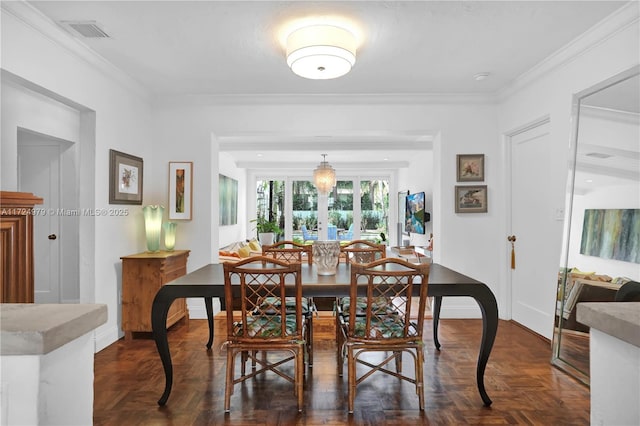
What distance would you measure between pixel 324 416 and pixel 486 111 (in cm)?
357

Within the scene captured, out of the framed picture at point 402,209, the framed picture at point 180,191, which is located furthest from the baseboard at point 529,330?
the framed picture at point 402,209

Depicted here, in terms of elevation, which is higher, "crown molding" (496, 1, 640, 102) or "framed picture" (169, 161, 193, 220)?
"crown molding" (496, 1, 640, 102)

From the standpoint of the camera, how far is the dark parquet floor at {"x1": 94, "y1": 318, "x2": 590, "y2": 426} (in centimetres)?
210

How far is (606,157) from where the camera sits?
8.52 ft

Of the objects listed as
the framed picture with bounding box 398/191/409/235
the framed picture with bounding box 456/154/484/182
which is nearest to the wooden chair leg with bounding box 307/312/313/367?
the framed picture with bounding box 456/154/484/182

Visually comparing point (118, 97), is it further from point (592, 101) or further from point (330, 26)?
point (592, 101)

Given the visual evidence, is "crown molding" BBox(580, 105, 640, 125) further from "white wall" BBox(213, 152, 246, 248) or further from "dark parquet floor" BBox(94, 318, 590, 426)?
"white wall" BBox(213, 152, 246, 248)

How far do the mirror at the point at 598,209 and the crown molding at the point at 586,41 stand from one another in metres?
0.32

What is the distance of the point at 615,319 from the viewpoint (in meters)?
0.83

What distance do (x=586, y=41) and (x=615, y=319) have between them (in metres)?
2.81

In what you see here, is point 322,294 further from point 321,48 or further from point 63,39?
point 63,39

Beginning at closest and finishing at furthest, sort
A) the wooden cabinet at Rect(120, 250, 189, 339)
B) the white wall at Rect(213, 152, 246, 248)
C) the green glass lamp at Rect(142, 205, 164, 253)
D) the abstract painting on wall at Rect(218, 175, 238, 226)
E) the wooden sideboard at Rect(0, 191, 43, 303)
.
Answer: the wooden sideboard at Rect(0, 191, 43, 303)
the wooden cabinet at Rect(120, 250, 189, 339)
the green glass lamp at Rect(142, 205, 164, 253)
the abstract painting on wall at Rect(218, 175, 238, 226)
the white wall at Rect(213, 152, 246, 248)

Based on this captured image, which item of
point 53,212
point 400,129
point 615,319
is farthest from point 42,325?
point 53,212

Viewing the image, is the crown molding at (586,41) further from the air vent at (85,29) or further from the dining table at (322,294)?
the air vent at (85,29)
